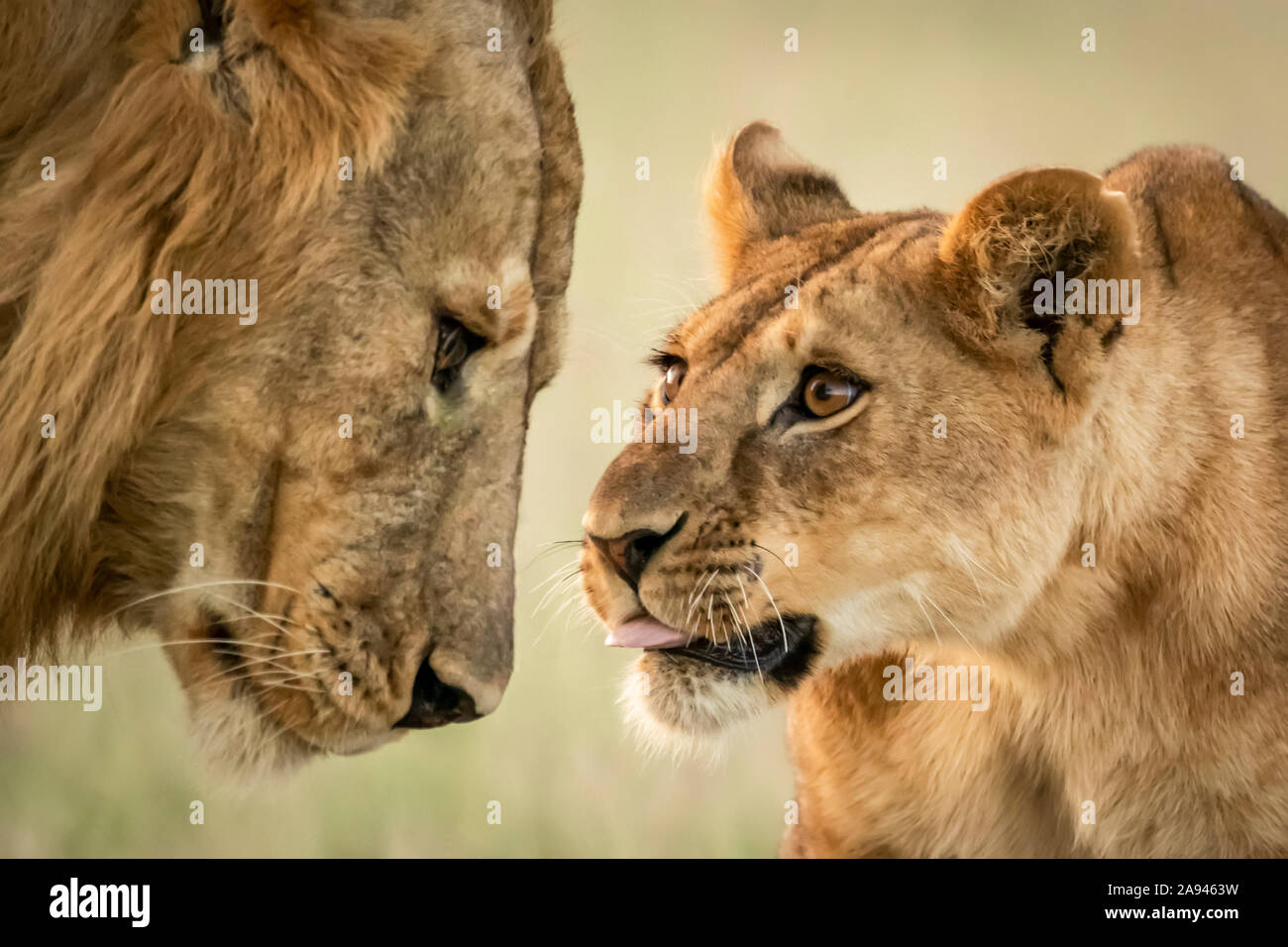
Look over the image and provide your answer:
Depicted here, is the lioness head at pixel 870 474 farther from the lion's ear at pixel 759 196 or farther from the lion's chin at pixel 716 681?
the lion's ear at pixel 759 196

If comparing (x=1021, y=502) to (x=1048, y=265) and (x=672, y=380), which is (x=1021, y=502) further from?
(x=672, y=380)

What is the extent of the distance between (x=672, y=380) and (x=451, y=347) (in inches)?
14.6

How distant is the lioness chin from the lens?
2172 mm

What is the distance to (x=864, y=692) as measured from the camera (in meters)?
2.60

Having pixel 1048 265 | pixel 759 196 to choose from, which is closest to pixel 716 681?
pixel 1048 265

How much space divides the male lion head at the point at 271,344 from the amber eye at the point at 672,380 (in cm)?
25

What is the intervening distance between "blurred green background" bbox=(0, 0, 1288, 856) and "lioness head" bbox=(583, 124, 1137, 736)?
1.67ft

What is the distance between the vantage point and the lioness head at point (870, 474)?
2.16 m

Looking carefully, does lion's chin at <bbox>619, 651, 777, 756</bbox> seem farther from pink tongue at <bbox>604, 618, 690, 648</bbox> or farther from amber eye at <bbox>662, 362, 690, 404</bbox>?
amber eye at <bbox>662, 362, 690, 404</bbox>

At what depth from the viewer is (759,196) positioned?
2789 millimetres


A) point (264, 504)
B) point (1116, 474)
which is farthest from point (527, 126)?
point (1116, 474)
